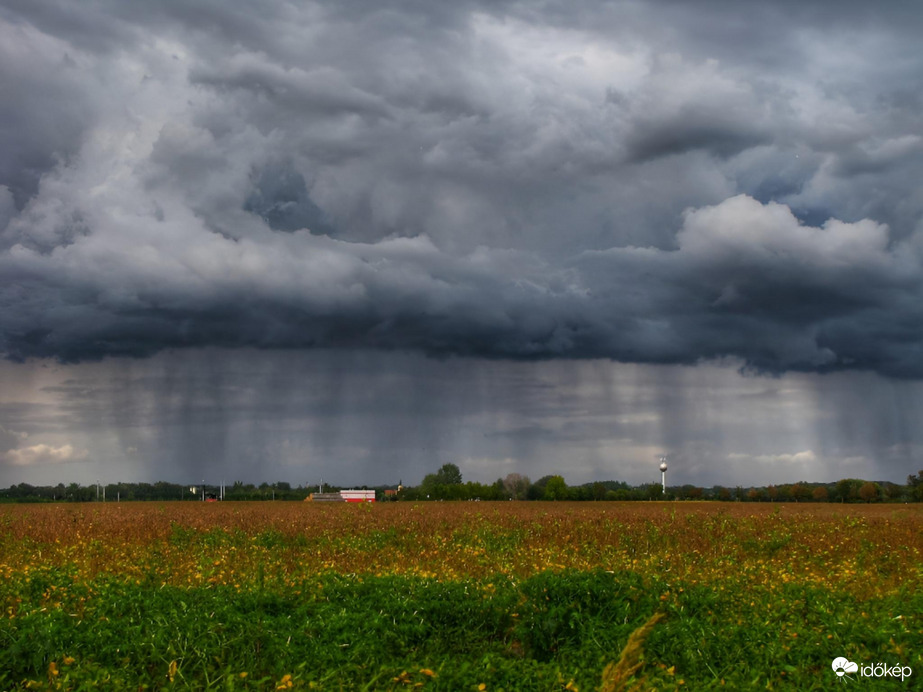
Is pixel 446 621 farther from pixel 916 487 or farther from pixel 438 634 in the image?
pixel 916 487

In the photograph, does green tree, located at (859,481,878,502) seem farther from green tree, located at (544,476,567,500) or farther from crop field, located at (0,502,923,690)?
crop field, located at (0,502,923,690)

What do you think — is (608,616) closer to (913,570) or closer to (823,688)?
(823,688)

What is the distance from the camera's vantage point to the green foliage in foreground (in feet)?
26.7

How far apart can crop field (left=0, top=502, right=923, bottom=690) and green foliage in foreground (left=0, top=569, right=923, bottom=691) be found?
0.03 m

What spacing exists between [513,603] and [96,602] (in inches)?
244

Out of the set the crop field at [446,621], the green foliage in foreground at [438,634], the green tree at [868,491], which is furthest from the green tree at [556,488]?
the green foliage in foreground at [438,634]

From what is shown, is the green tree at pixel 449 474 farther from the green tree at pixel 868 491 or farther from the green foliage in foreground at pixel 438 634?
the green foliage in foreground at pixel 438 634

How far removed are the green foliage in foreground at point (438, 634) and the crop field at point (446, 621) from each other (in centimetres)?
3

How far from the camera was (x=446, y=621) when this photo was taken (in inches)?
387

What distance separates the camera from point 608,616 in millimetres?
10336

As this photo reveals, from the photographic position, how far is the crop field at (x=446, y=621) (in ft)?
26.9

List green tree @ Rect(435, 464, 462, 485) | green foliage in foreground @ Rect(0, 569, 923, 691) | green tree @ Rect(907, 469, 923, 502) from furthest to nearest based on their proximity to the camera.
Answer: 1. green tree @ Rect(435, 464, 462, 485)
2. green tree @ Rect(907, 469, 923, 502)
3. green foliage in foreground @ Rect(0, 569, 923, 691)

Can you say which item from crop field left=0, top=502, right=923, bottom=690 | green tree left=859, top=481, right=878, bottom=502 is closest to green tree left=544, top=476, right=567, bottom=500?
green tree left=859, top=481, right=878, bottom=502

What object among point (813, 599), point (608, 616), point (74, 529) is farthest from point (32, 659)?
point (74, 529)
